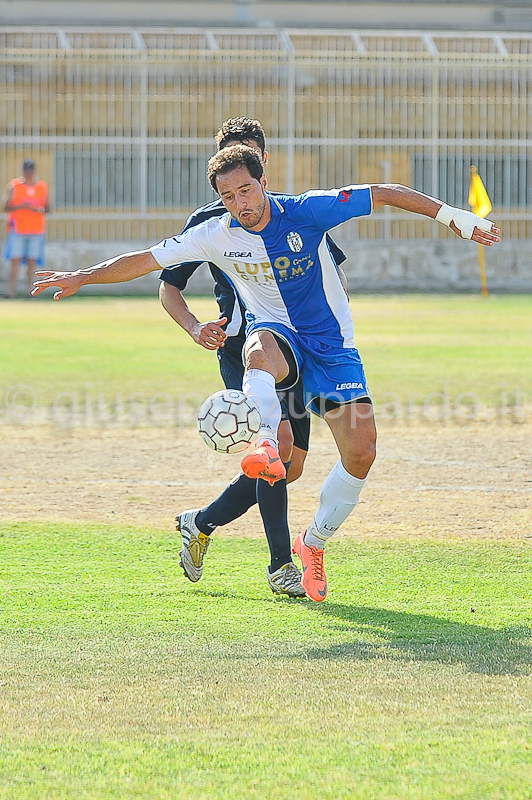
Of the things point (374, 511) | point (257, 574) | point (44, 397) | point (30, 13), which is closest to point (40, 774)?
point (257, 574)

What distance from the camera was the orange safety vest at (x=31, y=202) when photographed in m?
23.5

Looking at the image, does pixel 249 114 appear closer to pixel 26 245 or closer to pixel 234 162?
pixel 26 245

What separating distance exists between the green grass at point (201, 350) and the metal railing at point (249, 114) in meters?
4.53

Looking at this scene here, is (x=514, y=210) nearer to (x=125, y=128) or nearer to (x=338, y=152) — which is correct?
(x=338, y=152)

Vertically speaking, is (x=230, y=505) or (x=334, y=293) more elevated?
(x=334, y=293)

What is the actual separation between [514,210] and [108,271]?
23.5 m

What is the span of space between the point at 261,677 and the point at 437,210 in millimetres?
2223

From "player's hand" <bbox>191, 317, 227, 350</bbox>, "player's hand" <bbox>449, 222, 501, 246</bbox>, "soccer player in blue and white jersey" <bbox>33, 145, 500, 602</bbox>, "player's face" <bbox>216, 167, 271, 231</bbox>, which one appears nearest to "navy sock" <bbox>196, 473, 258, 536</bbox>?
"soccer player in blue and white jersey" <bbox>33, 145, 500, 602</bbox>

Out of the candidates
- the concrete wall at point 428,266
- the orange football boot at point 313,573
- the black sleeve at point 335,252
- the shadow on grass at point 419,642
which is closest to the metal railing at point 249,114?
the concrete wall at point 428,266

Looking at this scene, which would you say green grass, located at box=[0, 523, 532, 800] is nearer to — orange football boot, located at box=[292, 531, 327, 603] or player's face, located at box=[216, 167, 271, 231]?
orange football boot, located at box=[292, 531, 327, 603]

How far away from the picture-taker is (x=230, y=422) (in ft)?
16.5

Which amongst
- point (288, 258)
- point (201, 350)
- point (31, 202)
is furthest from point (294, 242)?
point (31, 202)

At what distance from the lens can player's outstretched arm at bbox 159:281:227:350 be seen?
17.8ft

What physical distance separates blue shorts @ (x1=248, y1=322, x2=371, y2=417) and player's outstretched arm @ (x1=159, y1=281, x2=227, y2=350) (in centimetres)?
17
